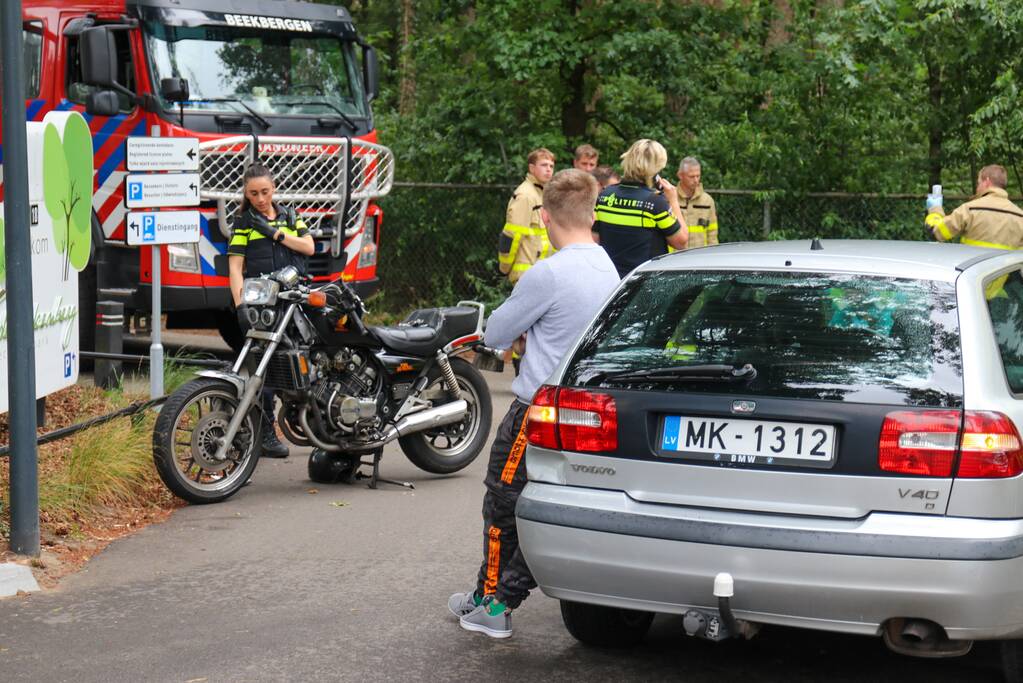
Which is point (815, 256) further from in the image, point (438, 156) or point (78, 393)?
point (438, 156)

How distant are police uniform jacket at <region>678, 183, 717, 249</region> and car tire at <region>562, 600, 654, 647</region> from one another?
7.85 metres

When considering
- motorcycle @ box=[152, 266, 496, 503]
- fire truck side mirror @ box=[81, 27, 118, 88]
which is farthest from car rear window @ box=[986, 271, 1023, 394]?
fire truck side mirror @ box=[81, 27, 118, 88]

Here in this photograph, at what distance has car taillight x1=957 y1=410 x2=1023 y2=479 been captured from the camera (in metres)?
4.43

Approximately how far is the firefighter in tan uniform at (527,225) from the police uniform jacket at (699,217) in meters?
1.53

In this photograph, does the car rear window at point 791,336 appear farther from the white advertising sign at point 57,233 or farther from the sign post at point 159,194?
the sign post at point 159,194

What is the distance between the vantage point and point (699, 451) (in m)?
4.75

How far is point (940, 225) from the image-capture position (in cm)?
1166

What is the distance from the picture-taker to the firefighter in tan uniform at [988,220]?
11.5 metres

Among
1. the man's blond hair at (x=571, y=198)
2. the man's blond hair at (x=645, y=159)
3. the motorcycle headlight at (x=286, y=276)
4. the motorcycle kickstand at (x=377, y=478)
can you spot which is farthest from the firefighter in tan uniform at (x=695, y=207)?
the man's blond hair at (x=571, y=198)

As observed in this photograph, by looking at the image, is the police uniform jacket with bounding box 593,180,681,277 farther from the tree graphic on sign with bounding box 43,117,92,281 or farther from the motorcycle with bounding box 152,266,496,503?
the tree graphic on sign with bounding box 43,117,92,281

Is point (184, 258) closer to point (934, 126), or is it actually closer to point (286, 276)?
point (286, 276)

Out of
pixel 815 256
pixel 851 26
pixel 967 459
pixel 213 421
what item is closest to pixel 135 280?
pixel 213 421

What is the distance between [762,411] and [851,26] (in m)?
10.8

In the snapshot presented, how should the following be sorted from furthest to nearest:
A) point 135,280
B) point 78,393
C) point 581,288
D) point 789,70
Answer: point 789,70 < point 135,280 < point 78,393 < point 581,288
